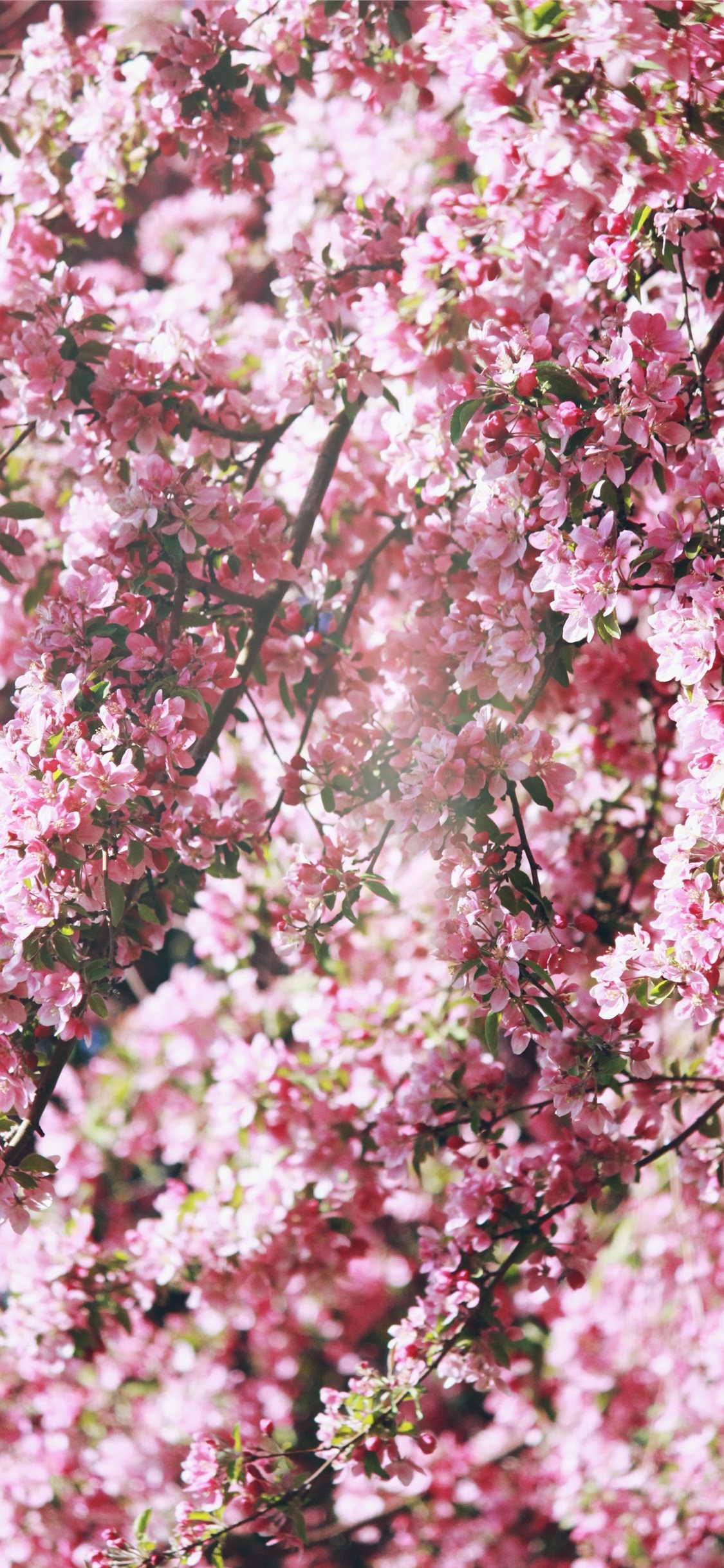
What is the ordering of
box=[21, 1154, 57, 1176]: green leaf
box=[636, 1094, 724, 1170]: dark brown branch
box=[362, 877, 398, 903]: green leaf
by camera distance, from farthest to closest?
1. box=[636, 1094, 724, 1170]: dark brown branch
2. box=[362, 877, 398, 903]: green leaf
3. box=[21, 1154, 57, 1176]: green leaf

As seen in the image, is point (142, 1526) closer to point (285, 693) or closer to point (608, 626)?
point (285, 693)

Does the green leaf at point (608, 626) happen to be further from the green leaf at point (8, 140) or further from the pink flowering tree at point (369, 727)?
the green leaf at point (8, 140)

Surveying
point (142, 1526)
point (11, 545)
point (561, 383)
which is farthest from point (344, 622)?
point (142, 1526)

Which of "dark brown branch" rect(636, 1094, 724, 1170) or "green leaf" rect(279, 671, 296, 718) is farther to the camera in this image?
"green leaf" rect(279, 671, 296, 718)

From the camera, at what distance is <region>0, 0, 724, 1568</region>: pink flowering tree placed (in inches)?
53.8

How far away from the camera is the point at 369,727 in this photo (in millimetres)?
1899

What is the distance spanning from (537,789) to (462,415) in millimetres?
449

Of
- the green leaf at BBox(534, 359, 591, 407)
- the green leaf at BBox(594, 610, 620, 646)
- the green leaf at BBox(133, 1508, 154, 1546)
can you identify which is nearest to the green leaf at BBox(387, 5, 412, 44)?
the green leaf at BBox(534, 359, 591, 407)

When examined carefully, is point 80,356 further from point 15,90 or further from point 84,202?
point 15,90

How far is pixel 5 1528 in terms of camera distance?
309cm

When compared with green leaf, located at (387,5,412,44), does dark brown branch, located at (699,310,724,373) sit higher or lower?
lower

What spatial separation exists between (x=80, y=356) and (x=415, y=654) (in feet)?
2.15

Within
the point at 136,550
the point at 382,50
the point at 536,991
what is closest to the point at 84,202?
the point at 382,50

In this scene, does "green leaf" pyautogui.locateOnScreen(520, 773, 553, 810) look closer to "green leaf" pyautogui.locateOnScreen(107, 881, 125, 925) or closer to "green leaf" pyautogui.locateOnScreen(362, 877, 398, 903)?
"green leaf" pyautogui.locateOnScreen(362, 877, 398, 903)
